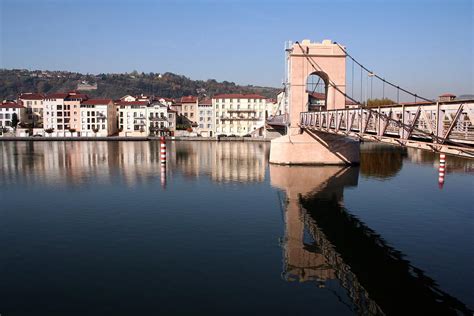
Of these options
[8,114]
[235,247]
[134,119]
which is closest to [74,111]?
[134,119]

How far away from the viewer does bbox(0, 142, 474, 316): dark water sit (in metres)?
12.2

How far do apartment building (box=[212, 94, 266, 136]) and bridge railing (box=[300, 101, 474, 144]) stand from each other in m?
75.9

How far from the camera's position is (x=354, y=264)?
50.4 ft

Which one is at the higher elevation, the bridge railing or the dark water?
the bridge railing

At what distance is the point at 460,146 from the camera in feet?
45.0

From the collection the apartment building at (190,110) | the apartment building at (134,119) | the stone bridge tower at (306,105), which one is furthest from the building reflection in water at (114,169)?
the apartment building at (190,110)

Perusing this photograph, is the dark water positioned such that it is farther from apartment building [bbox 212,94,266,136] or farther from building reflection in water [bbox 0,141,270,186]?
apartment building [bbox 212,94,266,136]

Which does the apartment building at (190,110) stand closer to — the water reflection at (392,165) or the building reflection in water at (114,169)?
the building reflection in water at (114,169)

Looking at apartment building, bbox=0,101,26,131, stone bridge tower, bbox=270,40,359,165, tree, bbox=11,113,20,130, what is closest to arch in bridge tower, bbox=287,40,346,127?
stone bridge tower, bbox=270,40,359,165

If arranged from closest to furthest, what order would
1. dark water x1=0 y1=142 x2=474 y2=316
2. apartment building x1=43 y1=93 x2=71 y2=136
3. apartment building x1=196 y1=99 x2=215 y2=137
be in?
dark water x1=0 y1=142 x2=474 y2=316 < apartment building x1=43 y1=93 x2=71 y2=136 < apartment building x1=196 y1=99 x2=215 y2=137

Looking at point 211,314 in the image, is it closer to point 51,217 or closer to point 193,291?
point 193,291

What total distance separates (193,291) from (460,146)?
362 inches

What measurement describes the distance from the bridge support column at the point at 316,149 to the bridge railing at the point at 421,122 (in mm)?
14026

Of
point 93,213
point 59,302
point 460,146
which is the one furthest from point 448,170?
point 59,302
